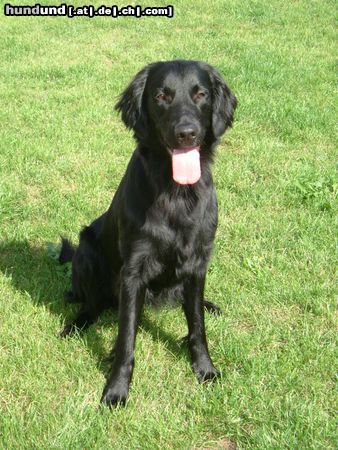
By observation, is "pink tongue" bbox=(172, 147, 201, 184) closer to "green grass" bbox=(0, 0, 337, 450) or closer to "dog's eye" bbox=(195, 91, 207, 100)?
"dog's eye" bbox=(195, 91, 207, 100)

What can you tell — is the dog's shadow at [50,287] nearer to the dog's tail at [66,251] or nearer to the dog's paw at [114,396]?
the dog's tail at [66,251]

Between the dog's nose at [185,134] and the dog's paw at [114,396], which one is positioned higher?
the dog's nose at [185,134]

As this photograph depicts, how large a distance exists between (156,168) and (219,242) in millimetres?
1447

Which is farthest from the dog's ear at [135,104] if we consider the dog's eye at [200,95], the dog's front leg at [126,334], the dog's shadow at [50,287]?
the dog's shadow at [50,287]

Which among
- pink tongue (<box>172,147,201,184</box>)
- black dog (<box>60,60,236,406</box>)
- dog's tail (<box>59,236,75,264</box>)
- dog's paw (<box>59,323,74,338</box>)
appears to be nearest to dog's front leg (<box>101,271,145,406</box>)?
black dog (<box>60,60,236,406</box>)

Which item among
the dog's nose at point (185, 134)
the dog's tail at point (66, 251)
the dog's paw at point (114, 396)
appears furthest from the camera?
the dog's tail at point (66, 251)

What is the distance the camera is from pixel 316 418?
2.41 meters

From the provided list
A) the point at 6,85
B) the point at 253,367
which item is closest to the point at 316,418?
the point at 253,367

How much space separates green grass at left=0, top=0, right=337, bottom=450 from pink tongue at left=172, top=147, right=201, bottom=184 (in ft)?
3.22

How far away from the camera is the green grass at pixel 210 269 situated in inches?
97.0

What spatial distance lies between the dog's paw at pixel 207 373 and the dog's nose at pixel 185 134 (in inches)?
46.2

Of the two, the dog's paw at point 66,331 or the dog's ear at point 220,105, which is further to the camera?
the dog's paw at point 66,331

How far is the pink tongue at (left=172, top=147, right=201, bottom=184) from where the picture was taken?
8.13 ft

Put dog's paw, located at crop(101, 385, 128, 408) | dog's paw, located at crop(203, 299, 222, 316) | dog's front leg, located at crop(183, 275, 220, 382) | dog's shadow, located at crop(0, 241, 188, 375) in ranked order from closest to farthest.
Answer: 1. dog's paw, located at crop(101, 385, 128, 408)
2. dog's front leg, located at crop(183, 275, 220, 382)
3. dog's shadow, located at crop(0, 241, 188, 375)
4. dog's paw, located at crop(203, 299, 222, 316)
